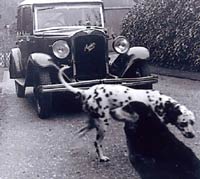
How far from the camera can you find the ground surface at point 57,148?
6.13m

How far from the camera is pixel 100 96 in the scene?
20.3ft

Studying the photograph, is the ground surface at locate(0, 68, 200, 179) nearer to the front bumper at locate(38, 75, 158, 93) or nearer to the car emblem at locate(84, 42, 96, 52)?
the front bumper at locate(38, 75, 158, 93)

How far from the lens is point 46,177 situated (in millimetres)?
6020

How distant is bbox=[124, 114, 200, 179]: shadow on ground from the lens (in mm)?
4613

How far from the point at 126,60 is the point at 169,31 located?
203 inches

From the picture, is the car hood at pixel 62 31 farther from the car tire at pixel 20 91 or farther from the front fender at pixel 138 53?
the car tire at pixel 20 91

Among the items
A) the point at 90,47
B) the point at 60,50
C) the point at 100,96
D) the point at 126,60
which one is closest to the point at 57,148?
the point at 100,96

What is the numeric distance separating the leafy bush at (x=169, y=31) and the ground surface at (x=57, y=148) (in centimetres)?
346

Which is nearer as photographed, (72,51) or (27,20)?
(72,51)

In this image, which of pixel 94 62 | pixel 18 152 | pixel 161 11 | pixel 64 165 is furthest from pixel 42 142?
pixel 161 11

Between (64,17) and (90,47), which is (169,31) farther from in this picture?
(90,47)

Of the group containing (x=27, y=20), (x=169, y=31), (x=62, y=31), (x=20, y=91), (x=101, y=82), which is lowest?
(x=20, y=91)

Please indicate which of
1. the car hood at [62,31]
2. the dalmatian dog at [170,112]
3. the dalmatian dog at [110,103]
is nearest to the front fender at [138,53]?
the car hood at [62,31]

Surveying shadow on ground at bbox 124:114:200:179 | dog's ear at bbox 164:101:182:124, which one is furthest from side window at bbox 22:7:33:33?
shadow on ground at bbox 124:114:200:179
